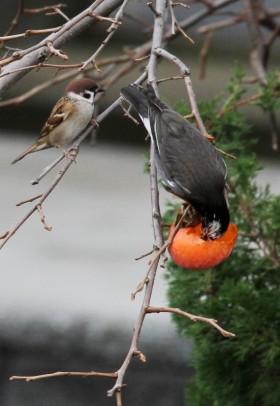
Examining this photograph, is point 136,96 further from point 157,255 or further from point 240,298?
point 157,255

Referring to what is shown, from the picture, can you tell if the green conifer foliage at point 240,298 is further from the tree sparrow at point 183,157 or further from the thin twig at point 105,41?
the thin twig at point 105,41

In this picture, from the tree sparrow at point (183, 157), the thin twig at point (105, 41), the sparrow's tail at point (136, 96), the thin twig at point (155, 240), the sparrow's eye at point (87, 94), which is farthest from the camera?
the sparrow's eye at point (87, 94)

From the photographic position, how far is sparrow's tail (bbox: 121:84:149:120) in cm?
277

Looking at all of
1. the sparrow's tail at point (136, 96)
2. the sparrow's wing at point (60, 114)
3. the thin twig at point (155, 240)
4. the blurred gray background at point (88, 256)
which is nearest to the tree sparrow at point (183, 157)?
the sparrow's tail at point (136, 96)

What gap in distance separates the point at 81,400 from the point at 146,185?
264cm

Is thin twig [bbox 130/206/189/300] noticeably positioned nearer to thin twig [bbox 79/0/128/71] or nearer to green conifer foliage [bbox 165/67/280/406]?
thin twig [bbox 79/0/128/71]

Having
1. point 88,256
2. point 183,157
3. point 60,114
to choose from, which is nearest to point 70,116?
point 60,114

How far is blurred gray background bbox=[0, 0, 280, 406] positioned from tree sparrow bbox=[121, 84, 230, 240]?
2269mm

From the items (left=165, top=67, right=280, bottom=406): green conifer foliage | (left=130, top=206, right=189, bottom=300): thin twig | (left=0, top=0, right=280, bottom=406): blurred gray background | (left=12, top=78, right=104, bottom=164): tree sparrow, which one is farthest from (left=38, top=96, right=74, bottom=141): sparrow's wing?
(left=0, top=0, right=280, bottom=406): blurred gray background

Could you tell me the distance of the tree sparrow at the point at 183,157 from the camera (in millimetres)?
2514

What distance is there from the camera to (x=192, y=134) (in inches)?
107

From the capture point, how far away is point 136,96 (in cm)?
281

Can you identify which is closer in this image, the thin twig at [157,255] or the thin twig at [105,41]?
the thin twig at [157,255]

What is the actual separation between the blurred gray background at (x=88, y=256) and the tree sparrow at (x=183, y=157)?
2.27 metres
